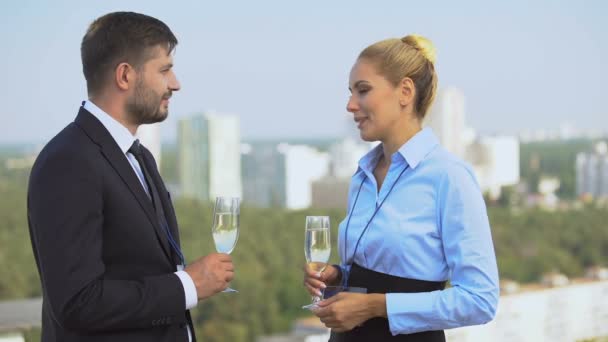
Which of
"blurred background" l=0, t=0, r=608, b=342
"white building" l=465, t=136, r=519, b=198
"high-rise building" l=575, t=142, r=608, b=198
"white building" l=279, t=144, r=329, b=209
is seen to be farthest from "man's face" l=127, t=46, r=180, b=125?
"high-rise building" l=575, t=142, r=608, b=198

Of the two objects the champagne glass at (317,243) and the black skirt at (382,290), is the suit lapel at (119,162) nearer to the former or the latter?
the champagne glass at (317,243)

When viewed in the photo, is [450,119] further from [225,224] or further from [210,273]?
[210,273]

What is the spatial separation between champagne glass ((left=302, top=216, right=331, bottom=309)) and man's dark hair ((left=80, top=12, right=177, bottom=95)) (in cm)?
56

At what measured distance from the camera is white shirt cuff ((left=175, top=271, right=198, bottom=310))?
83.2 inches

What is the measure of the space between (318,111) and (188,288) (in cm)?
8521

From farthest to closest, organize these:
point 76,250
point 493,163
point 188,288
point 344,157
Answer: point 344,157
point 493,163
point 188,288
point 76,250

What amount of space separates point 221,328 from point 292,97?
155ft

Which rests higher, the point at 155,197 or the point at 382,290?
the point at 155,197

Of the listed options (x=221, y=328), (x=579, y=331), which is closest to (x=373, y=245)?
(x=579, y=331)

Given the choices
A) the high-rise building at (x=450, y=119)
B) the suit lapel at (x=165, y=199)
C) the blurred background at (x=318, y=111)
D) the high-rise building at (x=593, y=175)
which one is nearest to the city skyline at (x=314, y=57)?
the blurred background at (x=318, y=111)

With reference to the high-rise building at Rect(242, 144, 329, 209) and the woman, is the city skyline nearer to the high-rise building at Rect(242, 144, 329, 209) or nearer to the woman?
the high-rise building at Rect(242, 144, 329, 209)

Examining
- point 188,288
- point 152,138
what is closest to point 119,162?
point 188,288

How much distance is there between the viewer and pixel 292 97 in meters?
86.8

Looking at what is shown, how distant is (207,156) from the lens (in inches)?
2906
